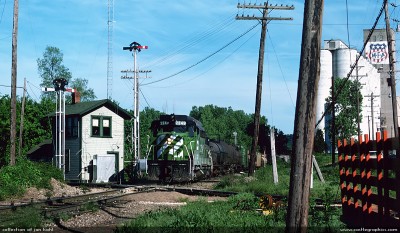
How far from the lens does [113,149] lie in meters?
40.8

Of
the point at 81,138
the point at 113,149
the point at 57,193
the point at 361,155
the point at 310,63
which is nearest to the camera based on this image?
the point at 310,63

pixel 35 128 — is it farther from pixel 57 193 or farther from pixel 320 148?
pixel 320 148

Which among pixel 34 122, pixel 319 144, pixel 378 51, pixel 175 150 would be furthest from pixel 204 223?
pixel 319 144

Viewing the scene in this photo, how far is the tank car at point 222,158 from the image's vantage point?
36406 mm

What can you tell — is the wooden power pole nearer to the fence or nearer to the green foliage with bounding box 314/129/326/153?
the fence

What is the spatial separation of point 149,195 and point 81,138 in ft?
61.2

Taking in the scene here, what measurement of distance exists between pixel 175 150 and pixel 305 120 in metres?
21.2

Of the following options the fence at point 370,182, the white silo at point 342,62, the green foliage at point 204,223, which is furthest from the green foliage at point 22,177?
the white silo at point 342,62

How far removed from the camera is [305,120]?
8070 millimetres

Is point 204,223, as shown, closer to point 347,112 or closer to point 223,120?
point 347,112

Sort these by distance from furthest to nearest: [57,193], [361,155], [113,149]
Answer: [113,149]
[57,193]
[361,155]

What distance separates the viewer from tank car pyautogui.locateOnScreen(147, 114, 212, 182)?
28859 millimetres

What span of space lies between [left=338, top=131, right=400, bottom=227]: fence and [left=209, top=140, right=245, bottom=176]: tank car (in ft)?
74.6

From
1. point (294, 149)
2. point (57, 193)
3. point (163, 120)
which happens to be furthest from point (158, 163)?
point (294, 149)
